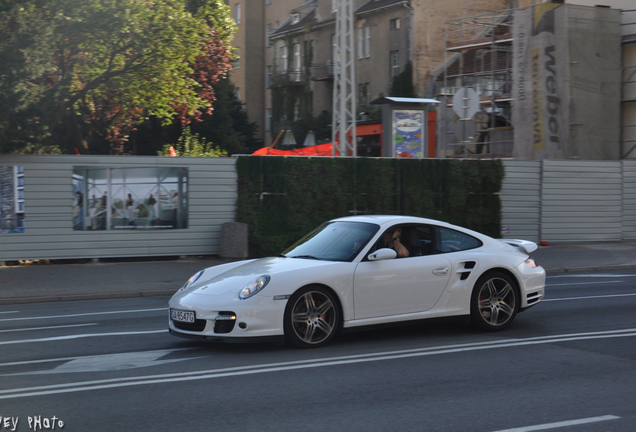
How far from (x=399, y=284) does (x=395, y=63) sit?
39.9 metres

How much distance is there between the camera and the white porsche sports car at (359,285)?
24.8 ft

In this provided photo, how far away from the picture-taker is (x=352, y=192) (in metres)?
20.9

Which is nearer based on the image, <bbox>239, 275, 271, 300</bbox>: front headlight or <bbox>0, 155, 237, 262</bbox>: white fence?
<bbox>239, 275, 271, 300</bbox>: front headlight

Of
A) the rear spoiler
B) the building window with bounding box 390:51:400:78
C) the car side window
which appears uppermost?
the building window with bounding box 390:51:400:78

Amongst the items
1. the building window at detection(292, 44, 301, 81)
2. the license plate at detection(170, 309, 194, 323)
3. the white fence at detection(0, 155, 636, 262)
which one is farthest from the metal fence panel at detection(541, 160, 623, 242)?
the building window at detection(292, 44, 301, 81)

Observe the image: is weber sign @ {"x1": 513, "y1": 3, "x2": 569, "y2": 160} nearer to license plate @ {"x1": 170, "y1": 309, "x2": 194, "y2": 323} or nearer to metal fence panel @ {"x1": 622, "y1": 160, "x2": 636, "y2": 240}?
metal fence panel @ {"x1": 622, "y1": 160, "x2": 636, "y2": 240}

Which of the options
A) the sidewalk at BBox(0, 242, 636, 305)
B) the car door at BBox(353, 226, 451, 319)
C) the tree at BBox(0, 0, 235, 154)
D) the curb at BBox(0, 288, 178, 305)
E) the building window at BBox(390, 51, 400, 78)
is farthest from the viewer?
the building window at BBox(390, 51, 400, 78)

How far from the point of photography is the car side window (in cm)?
878

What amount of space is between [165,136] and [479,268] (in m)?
37.1

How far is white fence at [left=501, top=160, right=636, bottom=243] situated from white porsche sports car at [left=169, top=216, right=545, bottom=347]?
554 inches

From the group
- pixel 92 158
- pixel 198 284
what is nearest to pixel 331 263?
pixel 198 284

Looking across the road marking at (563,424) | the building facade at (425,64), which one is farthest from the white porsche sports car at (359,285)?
the building facade at (425,64)

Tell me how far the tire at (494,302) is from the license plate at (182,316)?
324 cm

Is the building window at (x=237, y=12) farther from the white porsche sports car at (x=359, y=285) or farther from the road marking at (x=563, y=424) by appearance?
the road marking at (x=563, y=424)
